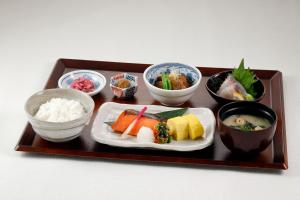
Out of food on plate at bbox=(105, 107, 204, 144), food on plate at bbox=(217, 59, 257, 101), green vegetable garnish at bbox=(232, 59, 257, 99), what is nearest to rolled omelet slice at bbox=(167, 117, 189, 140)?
food on plate at bbox=(105, 107, 204, 144)

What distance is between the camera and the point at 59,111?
313cm

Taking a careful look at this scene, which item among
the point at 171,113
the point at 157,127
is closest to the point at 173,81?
the point at 171,113

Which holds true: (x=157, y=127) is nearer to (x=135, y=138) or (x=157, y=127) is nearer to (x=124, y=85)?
(x=135, y=138)

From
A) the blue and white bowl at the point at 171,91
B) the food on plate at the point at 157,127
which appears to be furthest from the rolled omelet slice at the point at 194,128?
the blue and white bowl at the point at 171,91

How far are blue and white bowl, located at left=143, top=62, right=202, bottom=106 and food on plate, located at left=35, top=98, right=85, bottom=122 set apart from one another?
43cm

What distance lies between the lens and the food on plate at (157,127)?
306 centimetres

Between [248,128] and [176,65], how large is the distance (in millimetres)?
737

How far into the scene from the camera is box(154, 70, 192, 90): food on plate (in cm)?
343

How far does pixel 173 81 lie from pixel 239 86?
0.36 metres

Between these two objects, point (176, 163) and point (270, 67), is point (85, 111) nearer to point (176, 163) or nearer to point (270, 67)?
point (176, 163)

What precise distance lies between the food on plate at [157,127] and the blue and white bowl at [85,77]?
42cm

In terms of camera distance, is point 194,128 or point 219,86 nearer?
point 194,128

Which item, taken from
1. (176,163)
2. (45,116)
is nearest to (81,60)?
(45,116)

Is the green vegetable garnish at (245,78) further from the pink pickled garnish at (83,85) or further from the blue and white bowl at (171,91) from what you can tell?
the pink pickled garnish at (83,85)
